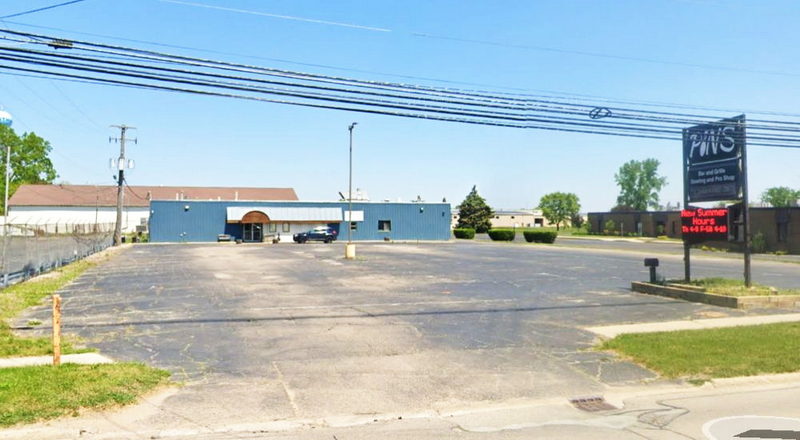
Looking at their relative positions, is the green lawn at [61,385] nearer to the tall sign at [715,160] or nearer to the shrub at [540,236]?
the tall sign at [715,160]

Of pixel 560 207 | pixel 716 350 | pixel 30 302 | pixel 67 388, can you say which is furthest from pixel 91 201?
pixel 560 207

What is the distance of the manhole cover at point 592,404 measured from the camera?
749cm

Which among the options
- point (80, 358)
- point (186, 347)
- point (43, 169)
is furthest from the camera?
point (43, 169)

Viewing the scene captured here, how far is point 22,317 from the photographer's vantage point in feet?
43.9

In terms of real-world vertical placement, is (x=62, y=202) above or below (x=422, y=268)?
above

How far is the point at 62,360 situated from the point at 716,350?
442 inches

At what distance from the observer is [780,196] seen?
535ft

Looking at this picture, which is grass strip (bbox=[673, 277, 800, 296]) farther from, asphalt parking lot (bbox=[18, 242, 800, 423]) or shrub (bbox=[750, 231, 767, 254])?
shrub (bbox=[750, 231, 767, 254])

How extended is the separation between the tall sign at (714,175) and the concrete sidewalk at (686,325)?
12.4 feet

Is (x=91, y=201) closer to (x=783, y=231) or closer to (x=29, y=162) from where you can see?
(x=29, y=162)

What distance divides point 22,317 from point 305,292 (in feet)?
25.7

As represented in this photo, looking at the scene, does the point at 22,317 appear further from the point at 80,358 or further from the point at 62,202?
the point at 62,202

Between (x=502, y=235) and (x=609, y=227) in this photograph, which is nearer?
(x=502, y=235)

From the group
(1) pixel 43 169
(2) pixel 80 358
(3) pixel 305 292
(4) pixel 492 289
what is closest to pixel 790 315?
(4) pixel 492 289
